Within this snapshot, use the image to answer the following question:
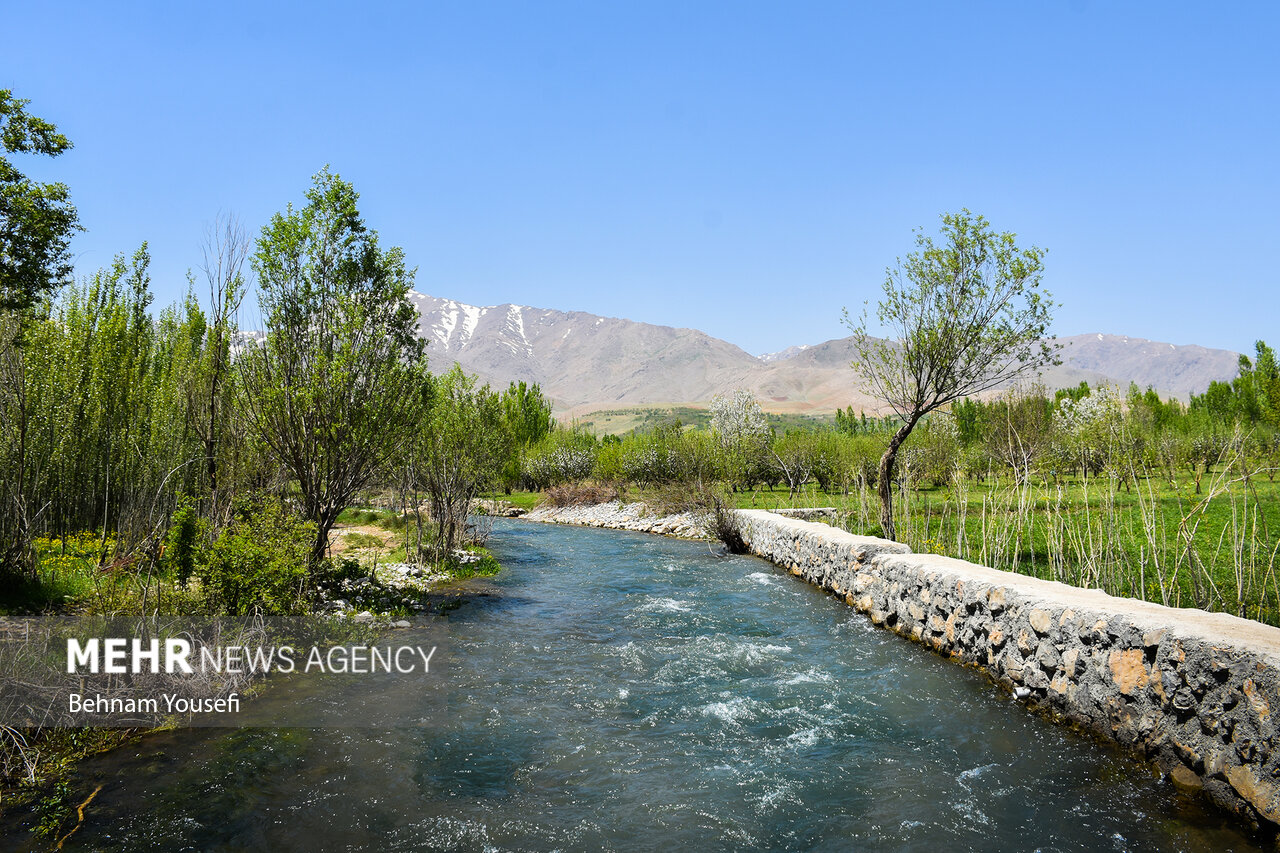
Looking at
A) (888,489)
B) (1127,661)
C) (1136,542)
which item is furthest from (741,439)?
(1127,661)

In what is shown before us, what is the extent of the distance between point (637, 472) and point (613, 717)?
34684 mm

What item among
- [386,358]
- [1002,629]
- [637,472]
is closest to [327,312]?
[386,358]

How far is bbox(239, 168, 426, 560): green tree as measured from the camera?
11.6 meters

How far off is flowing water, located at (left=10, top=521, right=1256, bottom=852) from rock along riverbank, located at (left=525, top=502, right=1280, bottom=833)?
31cm

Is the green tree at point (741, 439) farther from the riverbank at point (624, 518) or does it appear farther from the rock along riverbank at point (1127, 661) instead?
the rock along riverbank at point (1127, 661)

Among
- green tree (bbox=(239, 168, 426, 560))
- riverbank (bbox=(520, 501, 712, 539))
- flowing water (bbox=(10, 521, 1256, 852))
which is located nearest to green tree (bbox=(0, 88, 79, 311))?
green tree (bbox=(239, 168, 426, 560))

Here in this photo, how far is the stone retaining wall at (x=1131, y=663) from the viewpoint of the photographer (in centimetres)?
514

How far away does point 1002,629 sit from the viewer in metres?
8.62

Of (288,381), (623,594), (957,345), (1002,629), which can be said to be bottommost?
(623,594)

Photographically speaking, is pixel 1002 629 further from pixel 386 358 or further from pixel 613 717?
pixel 386 358

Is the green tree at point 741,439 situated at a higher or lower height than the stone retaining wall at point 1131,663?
higher

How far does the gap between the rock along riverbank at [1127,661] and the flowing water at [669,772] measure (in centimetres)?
31

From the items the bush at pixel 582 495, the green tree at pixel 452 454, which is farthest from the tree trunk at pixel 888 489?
the bush at pixel 582 495

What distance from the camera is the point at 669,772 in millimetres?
6438
